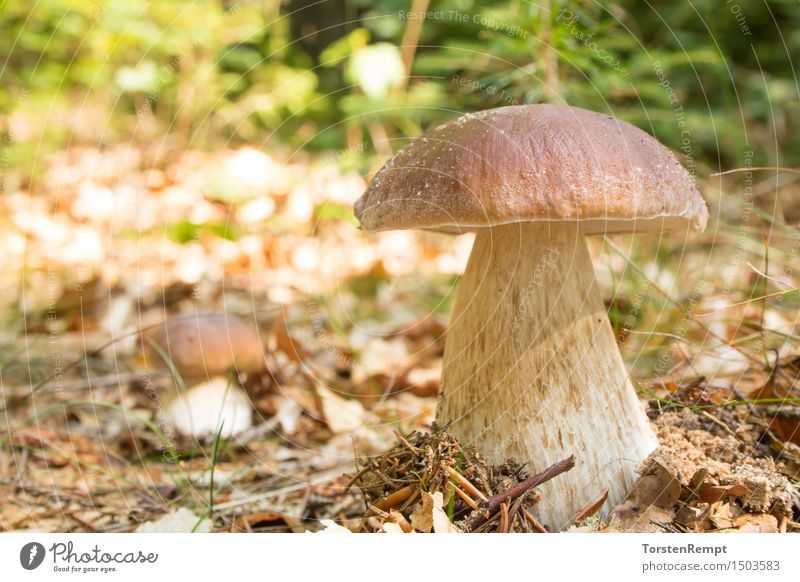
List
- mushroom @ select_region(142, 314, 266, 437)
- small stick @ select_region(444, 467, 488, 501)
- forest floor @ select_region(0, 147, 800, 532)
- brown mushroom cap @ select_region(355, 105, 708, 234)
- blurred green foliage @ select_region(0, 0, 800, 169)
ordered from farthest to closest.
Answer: blurred green foliage @ select_region(0, 0, 800, 169), mushroom @ select_region(142, 314, 266, 437), forest floor @ select_region(0, 147, 800, 532), small stick @ select_region(444, 467, 488, 501), brown mushroom cap @ select_region(355, 105, 708, 234)

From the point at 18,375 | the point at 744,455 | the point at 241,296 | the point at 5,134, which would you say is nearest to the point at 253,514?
the point at 744,455

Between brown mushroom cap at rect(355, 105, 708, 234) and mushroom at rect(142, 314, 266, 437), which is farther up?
brown mushroom cap at rect(355, 105, 708, 234)

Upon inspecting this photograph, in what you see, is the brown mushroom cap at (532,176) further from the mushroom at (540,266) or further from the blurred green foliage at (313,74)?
the blurred green foliage at (313,74)

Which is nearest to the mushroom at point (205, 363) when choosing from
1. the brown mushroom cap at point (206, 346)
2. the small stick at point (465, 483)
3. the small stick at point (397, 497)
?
the brown mushroom cap at point (206, 346)

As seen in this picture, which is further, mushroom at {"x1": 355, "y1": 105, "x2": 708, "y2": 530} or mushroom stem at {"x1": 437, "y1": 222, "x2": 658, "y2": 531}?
mushroom stem at {"x1": 437, "y1": 222, "x2": 658, "y2": 531}

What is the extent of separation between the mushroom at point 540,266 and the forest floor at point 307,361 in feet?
0.29

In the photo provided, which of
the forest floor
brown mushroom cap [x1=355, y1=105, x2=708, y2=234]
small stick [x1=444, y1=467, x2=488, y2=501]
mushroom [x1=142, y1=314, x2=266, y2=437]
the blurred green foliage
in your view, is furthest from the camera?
the blurred green foliage

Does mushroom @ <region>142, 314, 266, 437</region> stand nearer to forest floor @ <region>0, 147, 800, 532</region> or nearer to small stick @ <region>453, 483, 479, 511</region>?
forest floor @ <region>0, 147, 800, 532</region>

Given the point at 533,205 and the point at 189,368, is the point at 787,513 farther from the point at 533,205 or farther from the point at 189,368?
the point at 189,368

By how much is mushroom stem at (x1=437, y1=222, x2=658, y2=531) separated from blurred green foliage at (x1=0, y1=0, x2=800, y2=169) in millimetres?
2537

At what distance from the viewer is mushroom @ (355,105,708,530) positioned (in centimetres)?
144

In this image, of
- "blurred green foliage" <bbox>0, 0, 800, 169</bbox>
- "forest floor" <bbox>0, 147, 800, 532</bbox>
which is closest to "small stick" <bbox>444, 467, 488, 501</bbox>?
"forest floor" <bbox>0, 147, 800, 532</bbox>

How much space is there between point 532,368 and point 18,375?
114 inches

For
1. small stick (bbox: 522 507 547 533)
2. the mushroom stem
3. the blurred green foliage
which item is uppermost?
the blurred green foliage
